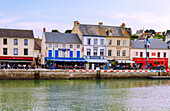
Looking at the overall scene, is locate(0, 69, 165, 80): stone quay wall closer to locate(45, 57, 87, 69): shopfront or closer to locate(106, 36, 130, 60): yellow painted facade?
locate(45, 57, 87, 69): shopfront

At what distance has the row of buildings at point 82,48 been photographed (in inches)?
2008

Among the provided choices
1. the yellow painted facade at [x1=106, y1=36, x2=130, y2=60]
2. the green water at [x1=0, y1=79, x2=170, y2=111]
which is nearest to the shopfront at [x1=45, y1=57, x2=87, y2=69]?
the yellow painted facade at [x1=106, y1=36, x2=130, y2=60]

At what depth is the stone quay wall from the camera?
42.9 meters

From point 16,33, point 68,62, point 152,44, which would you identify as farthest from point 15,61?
point 152,44

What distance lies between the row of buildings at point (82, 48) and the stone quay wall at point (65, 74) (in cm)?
246

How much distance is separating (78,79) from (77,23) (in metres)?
16.4

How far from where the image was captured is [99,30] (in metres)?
57.5

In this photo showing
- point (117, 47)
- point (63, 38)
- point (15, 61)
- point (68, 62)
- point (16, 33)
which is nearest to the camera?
point (15, 61)

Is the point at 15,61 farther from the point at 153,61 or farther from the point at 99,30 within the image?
the point at 153,61

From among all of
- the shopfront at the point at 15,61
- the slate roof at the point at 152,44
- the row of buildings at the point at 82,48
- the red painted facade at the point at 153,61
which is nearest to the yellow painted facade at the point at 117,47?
the row of buildings at the point at 82,48

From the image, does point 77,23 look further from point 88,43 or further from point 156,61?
point 156,61

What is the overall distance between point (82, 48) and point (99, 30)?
5870 millimetres

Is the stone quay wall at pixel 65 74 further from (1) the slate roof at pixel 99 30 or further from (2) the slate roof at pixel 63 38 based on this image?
(1) the slate roof at pixel 99 30

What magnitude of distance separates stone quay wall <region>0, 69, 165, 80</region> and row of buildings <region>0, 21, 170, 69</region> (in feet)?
8.06
